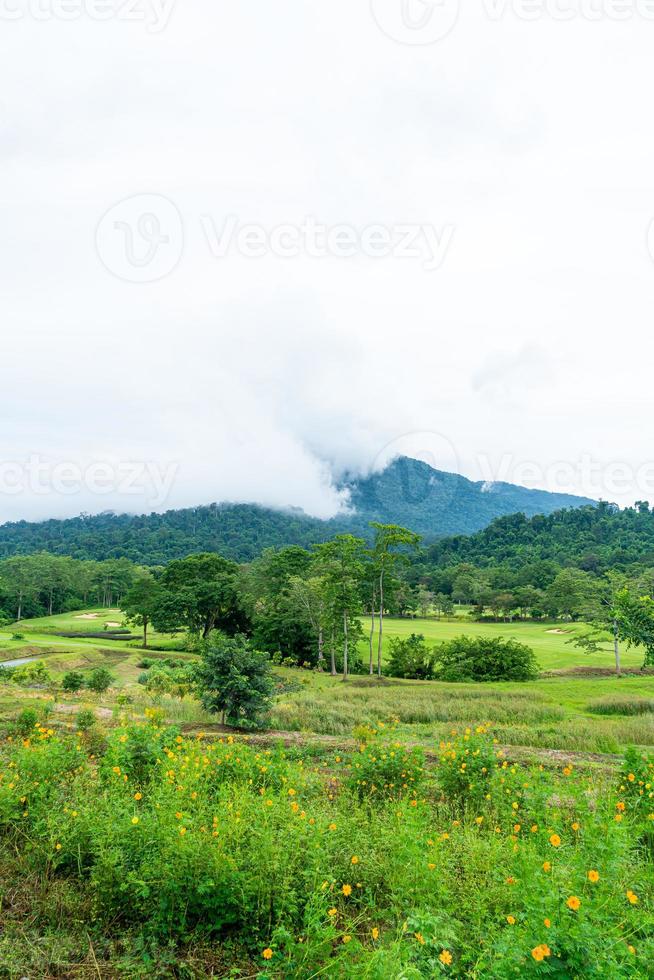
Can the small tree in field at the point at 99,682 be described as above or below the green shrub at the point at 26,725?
below

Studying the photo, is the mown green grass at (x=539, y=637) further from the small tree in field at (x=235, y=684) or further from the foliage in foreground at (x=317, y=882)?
the foliage in foreground at (x=317, y=882)

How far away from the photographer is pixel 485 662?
30219 millimetres

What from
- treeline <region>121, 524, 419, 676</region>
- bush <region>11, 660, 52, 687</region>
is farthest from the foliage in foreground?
treeline <region>121, 524, 419, 676</region>

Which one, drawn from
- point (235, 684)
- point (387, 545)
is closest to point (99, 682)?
point (235, 684)

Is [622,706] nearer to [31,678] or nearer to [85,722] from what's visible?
[85,722]

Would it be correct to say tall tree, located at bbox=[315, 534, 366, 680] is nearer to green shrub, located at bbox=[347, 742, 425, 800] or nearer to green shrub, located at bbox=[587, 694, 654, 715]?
green shrub, located at bbox=[587, 694, 654, 715]

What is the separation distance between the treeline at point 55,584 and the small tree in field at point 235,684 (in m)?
59.0

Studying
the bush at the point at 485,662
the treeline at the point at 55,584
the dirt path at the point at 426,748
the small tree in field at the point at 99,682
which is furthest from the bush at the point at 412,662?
the treeline at the point at 55,584

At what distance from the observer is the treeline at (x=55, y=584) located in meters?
67.7

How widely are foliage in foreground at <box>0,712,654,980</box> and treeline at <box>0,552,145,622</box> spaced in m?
66.7

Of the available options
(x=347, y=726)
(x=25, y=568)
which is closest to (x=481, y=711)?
(x=347, y=726)

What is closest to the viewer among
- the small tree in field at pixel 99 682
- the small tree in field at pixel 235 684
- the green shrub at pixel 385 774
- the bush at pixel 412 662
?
the green shrub at pixel 385 774

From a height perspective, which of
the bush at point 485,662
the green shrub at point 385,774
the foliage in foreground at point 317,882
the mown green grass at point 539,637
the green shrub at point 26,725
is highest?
the foliage in foreground at point 317,882

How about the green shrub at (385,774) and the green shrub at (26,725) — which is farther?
the green shrub at (26,725)
